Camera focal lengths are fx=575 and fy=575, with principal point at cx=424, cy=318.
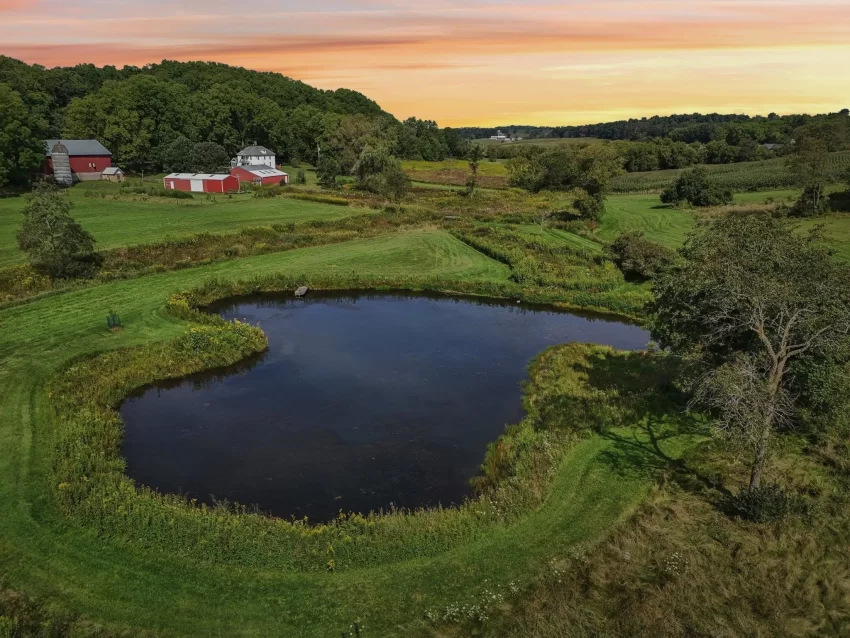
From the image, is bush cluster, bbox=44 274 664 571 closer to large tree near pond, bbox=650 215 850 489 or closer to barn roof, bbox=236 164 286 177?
large tree near pond, bbox=650 215 850 489

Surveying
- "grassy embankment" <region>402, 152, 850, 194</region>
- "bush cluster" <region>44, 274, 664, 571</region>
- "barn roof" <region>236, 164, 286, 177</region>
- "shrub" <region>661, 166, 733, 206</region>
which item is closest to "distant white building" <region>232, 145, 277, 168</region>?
"barn roof" <region>236, 164, 286, 177</region>

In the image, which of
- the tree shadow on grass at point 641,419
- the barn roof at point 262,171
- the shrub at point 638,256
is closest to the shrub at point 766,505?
the tree shadow on grass at point 641,419

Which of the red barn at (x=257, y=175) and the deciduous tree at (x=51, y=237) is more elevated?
the red barn at (x=257, y=175)

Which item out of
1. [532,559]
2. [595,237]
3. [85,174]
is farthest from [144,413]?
[85,174]

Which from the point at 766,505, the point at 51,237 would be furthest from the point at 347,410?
the point at 51,237

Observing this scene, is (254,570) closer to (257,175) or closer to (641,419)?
(641,419)

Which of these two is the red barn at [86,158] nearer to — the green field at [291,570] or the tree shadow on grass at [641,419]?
the green field at [291,570]
